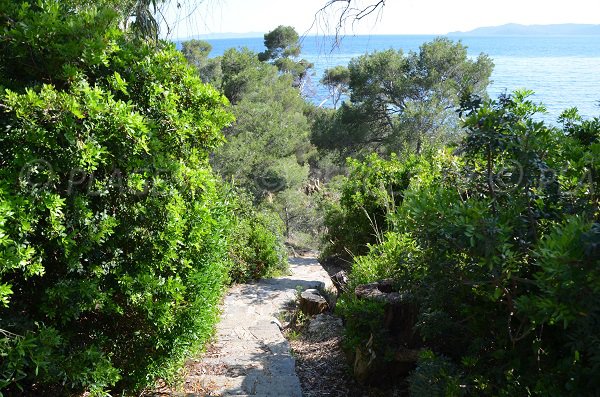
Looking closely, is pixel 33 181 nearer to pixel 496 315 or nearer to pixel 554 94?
pixel 496 315

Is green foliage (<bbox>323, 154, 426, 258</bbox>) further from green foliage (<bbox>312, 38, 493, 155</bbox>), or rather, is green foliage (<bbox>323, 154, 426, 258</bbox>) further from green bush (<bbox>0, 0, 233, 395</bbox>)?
green foliage (<bbox>312, 38, 493, 155</bbox>)

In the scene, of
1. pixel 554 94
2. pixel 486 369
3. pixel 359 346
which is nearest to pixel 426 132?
pixel 554 94

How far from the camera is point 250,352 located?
477 cm

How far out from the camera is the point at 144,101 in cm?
321

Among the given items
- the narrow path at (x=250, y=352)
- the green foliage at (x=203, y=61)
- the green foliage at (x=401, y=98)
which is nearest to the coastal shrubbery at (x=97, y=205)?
the narrow path at (x=250, y=352)

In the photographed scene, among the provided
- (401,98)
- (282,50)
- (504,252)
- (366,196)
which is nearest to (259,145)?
(401,98)

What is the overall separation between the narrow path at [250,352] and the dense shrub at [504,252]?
1.62 m

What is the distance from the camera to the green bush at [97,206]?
2531mm

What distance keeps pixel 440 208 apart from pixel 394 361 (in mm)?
1864

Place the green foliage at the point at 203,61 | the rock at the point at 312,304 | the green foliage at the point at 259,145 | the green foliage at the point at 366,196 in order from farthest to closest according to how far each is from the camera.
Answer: the green foliage at the point at 203,61
the green foliage at the point at 259,145
the green foliage at the point at 366,196
the rock at the point at 312,304

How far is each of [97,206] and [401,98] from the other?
1556 cm

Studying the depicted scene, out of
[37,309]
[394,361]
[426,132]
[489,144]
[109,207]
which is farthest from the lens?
[426,132]

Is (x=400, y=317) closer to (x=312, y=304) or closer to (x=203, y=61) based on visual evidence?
(x=312, y=304)

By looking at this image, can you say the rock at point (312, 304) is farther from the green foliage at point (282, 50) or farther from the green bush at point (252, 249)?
the green foliage at point (282, 50)
